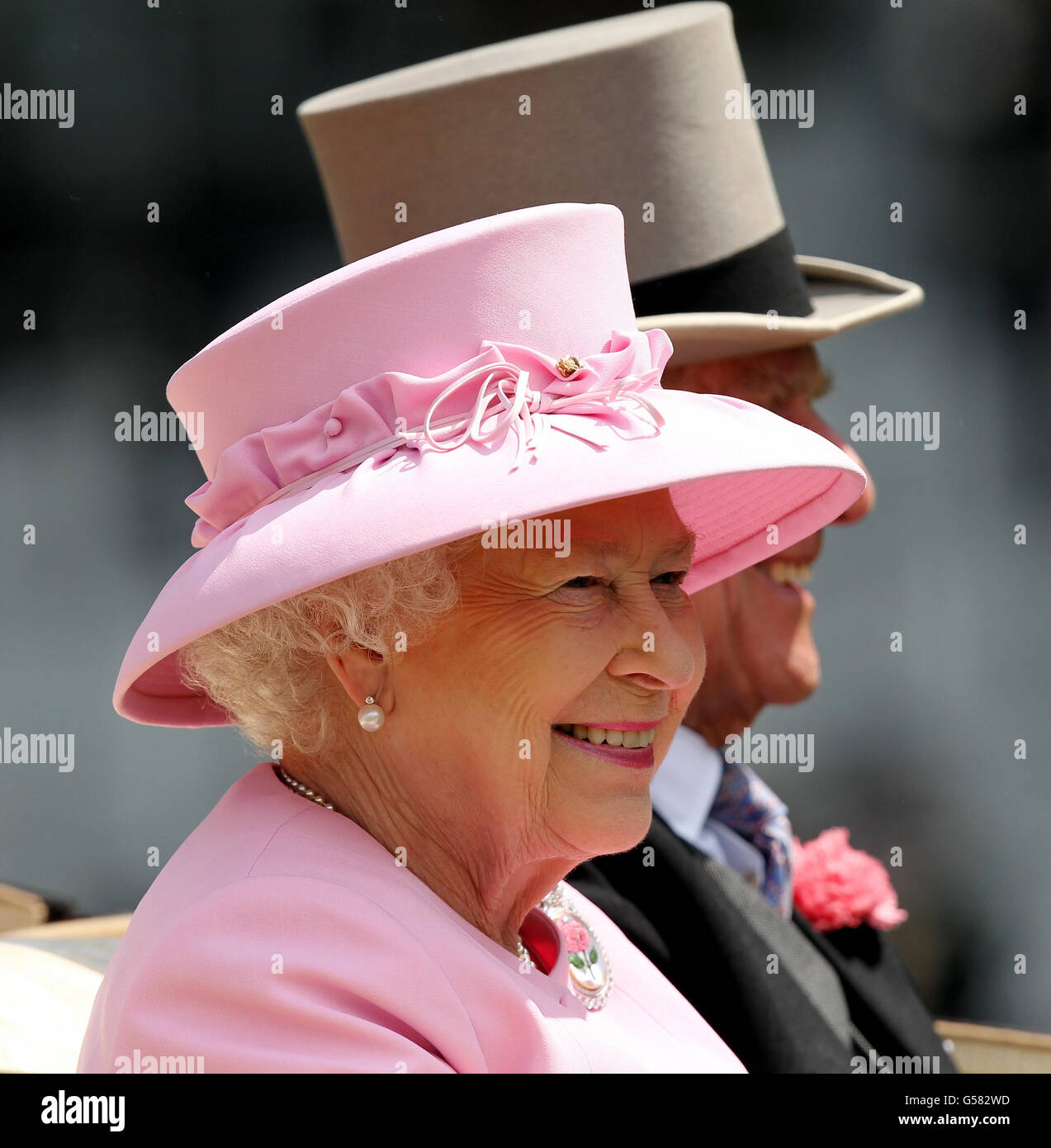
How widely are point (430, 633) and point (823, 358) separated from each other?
3.19m

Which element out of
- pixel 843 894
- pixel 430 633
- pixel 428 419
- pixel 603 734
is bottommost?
pixel 843 894

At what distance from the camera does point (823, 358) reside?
176 inches

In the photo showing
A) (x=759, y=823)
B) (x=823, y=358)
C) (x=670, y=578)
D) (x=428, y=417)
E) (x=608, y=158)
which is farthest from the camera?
(x=823, y=358)

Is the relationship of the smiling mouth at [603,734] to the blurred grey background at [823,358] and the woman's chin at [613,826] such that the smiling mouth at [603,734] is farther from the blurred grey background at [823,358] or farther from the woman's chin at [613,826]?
the blurred grey background at [823,358]

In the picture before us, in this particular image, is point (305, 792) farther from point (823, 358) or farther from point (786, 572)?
point (823, 358)

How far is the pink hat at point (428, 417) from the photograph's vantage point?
1.44 m

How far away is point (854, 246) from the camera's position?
15.0ft

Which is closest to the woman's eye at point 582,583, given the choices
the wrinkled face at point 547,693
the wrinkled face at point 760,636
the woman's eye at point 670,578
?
the wrinkled face at point 547,693

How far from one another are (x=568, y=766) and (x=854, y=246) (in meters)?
3.43

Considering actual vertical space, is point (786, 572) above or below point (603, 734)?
below

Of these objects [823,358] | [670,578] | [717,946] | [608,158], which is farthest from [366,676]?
[823,358]

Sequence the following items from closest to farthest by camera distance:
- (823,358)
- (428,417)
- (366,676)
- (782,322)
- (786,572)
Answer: (428,417)
(366,676)
(782,322)
(786,572)
(823,358)

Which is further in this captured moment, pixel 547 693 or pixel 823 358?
pixel 823 358

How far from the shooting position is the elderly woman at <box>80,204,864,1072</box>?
4.72 feet
